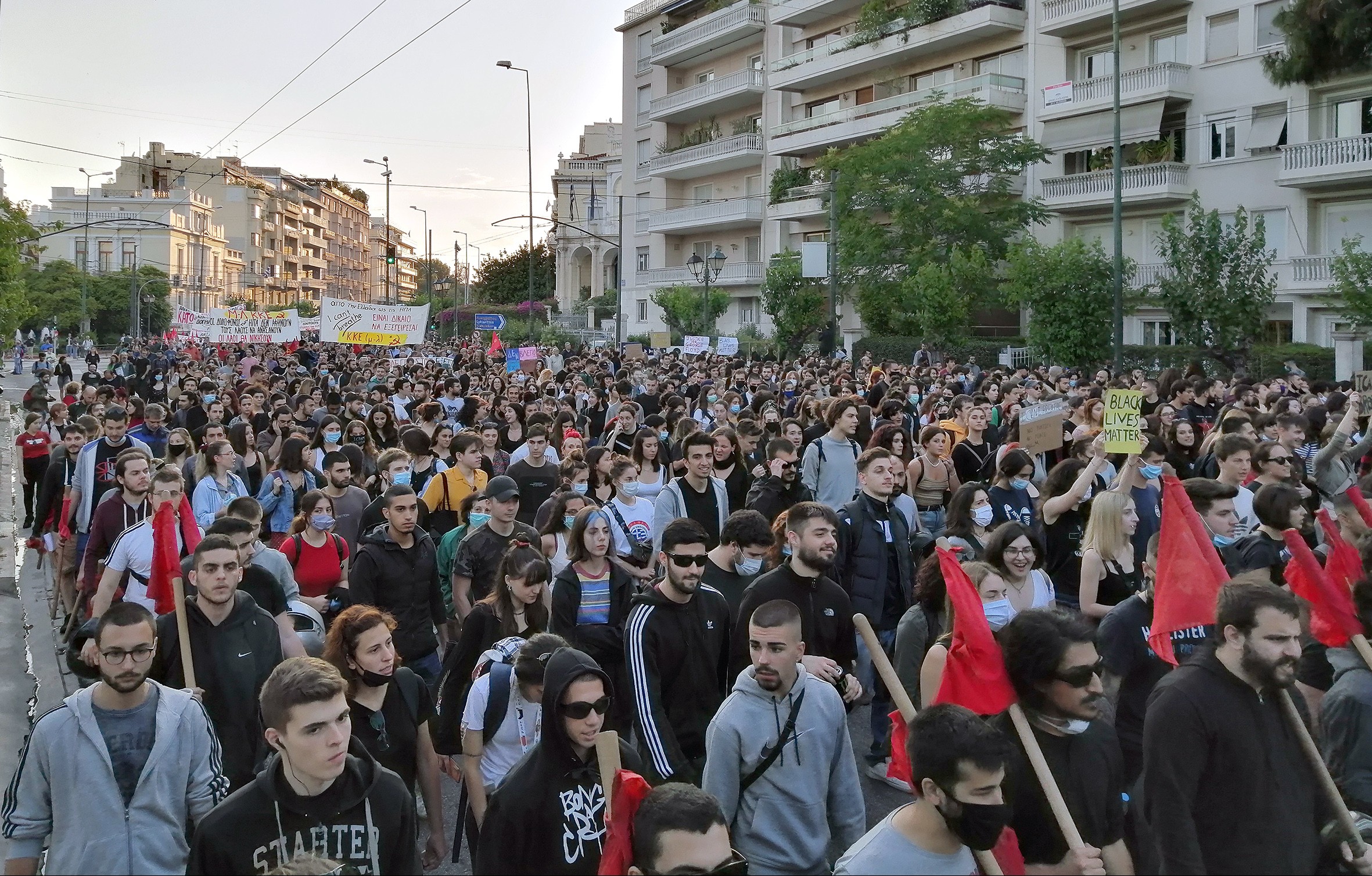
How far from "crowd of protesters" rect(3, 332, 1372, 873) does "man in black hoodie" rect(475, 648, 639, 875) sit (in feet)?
0.03

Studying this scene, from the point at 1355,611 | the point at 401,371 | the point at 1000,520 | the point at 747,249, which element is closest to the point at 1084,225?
the point at 747,249

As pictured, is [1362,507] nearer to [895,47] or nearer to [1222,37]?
[1222,37]

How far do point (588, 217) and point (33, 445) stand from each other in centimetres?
6847

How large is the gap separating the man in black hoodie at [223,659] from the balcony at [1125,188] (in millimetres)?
33272

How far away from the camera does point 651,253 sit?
59625 mm

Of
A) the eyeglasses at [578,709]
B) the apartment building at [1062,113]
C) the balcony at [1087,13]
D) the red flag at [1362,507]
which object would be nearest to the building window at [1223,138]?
the apartment building at [1062,113]

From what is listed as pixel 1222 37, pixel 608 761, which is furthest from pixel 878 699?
pixel 1222 37

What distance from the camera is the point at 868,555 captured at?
7.39m

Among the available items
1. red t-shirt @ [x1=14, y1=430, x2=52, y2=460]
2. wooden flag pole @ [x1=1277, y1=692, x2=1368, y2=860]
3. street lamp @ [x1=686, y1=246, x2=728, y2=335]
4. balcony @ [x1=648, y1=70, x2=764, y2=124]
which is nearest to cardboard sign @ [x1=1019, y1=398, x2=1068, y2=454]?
wooden flag pole @ [x1=1277, y1=692, x2=1368, y2=860]

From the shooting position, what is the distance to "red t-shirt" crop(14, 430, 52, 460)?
546 inches

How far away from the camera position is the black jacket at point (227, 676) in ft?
17.0

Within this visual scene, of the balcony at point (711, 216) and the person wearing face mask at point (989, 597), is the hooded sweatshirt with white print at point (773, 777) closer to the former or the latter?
the person wearing face mask at point (989, 597)

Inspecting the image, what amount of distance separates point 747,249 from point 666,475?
4347 cm

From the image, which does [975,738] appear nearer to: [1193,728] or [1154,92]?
[1193,728]
